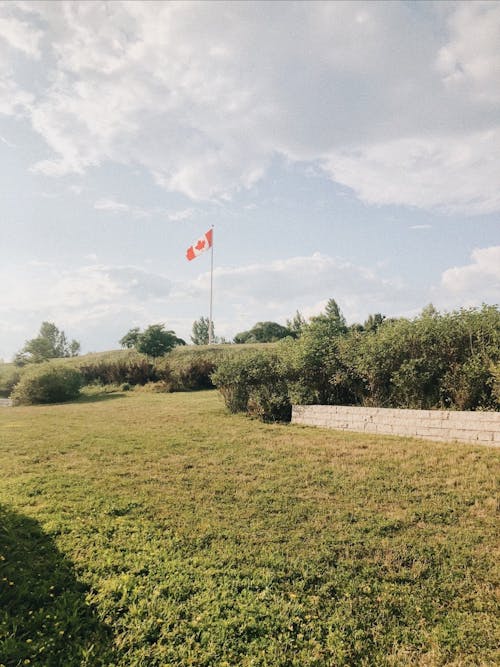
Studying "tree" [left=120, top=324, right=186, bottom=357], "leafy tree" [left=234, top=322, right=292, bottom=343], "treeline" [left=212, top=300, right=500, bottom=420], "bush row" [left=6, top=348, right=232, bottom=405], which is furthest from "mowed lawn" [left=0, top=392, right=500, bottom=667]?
"leafy tree" [left=234, top=322, right=292, bottom=343]

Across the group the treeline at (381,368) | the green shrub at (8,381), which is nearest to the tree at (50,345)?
the green shrub at (8,381)

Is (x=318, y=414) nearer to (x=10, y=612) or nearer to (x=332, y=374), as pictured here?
(x=332, y=374)

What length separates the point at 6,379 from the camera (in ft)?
82.6

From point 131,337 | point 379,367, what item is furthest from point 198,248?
point 379,367

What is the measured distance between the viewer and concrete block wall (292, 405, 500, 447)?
6957mm

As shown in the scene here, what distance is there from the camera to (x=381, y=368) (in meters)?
8.97

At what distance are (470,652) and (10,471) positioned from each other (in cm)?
681

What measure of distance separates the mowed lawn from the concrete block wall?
43cm

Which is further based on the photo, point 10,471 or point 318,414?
point 318,414

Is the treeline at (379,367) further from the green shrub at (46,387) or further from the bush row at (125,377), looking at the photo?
the green shrub at (46,387)

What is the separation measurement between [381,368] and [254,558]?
595 centimetres

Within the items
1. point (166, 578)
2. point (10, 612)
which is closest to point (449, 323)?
point (166, 578)

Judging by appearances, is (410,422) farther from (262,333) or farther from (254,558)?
(262,333)

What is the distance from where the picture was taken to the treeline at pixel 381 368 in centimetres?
789
